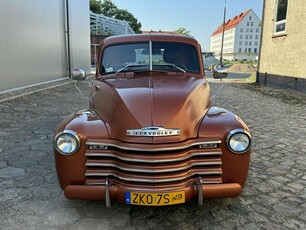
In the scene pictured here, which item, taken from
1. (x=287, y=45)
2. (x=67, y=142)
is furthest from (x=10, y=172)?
(x=287, y=45)

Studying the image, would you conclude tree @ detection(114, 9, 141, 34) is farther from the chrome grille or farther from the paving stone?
the chrome grille

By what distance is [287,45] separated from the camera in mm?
12695

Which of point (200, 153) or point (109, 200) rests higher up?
point (200, 153)

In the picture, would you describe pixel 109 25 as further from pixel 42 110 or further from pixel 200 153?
pixel 200 153

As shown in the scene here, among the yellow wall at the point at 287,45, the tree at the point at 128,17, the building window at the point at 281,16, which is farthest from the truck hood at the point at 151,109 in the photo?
the tree at the point at 128,17

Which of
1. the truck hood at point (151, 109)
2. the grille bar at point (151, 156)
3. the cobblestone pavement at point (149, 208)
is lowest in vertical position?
the cobblestone pavement at point (149, 208)

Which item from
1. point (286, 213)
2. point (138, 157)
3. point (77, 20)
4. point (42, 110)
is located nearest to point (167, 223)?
point (138, 157)

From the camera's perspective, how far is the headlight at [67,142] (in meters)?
2.67

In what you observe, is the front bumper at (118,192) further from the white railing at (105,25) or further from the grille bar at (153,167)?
the white railing at (105,25)

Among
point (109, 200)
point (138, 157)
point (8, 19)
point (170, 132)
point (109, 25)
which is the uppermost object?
point (109, 25)

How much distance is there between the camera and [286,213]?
2977 millimetres

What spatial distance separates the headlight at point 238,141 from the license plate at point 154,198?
62cm

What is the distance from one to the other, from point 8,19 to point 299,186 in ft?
29.6

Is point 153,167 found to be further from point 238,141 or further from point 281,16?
point 281,16
